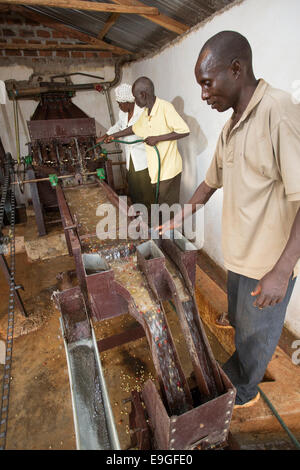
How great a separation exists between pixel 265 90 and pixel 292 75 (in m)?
1.03

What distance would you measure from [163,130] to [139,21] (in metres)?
1.96

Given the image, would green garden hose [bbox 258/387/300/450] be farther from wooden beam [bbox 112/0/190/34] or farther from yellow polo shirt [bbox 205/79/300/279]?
wooden beam [bbox 112/0/190/34]

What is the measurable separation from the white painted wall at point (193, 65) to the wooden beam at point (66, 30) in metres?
0.57

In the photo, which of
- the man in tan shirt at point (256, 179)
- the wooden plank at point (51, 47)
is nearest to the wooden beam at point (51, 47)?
the wooden plank at point (51, 47)

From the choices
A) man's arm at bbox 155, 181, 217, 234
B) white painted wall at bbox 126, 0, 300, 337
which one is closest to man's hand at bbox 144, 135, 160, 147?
white painted wall at bbox 126, 0, 300, 337

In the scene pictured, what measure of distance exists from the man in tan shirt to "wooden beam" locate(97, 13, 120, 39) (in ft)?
12.1

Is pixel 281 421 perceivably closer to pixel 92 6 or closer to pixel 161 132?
pixel 161 132

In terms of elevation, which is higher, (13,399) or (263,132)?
(263,132)

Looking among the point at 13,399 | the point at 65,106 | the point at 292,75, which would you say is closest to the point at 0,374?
the point at 13,399

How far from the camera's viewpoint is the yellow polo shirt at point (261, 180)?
1121 millimetres

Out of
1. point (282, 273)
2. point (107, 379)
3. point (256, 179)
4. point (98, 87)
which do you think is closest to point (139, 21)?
point (98, 87)

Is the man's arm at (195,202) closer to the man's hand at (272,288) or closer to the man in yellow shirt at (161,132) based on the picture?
the man's hand at (272,288)
